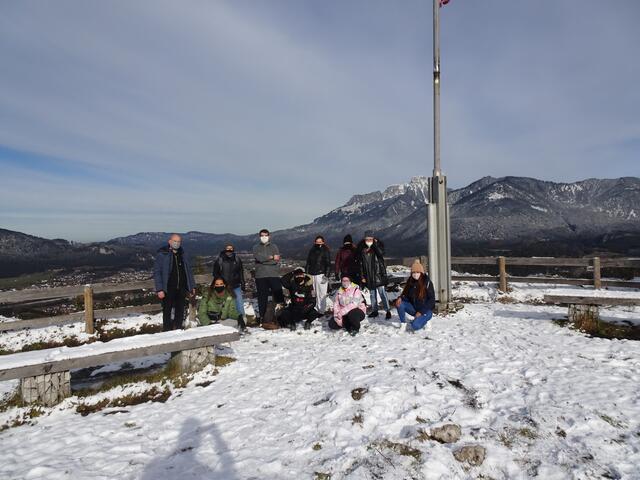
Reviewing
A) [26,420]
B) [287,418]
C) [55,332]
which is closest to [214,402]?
[287,418]

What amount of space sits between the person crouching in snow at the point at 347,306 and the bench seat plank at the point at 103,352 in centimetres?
283

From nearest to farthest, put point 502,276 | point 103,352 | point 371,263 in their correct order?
point 103,352 → point 371,263 → point 502,276

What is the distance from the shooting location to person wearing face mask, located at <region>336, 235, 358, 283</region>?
31.6ft

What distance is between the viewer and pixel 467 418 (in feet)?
14.2

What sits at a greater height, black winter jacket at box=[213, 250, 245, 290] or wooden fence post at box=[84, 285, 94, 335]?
black winter jacket at box=[213, 250, 245, 290]

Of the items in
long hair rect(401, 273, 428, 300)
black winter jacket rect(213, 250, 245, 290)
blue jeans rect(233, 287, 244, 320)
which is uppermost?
black winter jacket rect(213, 250, 245, 290)

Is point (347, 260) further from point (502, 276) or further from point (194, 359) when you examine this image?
point (502, 276)

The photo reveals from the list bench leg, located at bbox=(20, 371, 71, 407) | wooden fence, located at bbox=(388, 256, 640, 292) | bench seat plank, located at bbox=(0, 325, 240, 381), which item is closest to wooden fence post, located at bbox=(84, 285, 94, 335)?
bench seat plank, located at bbox=(0, 325, 240, 381)

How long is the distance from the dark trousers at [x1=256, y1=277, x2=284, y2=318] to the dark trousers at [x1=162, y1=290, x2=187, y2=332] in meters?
1.96

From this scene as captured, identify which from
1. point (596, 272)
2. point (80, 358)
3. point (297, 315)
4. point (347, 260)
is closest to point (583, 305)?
point (596, 272)

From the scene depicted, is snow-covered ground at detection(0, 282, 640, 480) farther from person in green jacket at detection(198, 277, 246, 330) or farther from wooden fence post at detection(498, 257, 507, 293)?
wooden fence post at detection(498, 257, 507, 293)

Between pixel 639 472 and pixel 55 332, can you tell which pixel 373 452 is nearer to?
pixel 639 472

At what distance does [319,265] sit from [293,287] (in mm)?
1074

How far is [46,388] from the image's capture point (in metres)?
5.41
